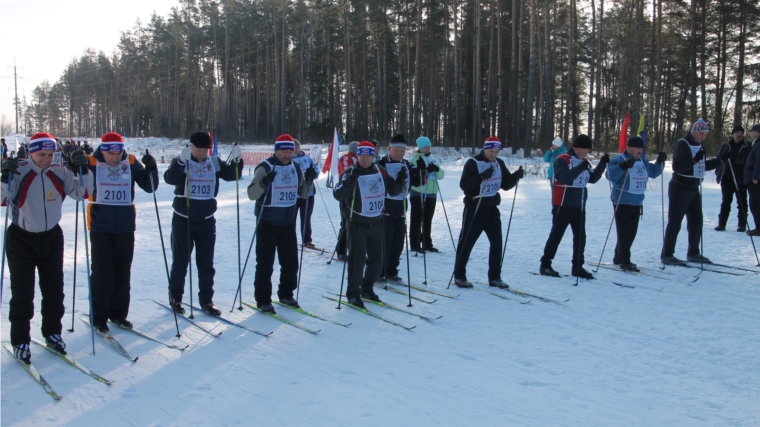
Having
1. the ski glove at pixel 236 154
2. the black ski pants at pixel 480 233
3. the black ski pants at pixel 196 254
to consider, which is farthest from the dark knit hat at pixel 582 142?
the black ski pants at pixel 196 254

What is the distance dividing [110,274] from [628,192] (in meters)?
6.70

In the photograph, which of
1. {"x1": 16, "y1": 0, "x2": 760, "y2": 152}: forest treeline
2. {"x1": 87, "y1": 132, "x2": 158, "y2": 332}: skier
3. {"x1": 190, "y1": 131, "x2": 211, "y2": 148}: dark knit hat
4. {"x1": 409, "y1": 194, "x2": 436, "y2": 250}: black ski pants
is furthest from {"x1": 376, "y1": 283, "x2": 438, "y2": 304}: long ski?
{"x1": 16, "y1": 0, "x2": 760, "y2": 152}: forest treeline

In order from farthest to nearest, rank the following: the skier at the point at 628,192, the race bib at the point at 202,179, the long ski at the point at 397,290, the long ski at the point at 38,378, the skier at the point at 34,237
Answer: the skier at the point at 628,192 < the long ski at the point at 397,290 < the race bib at the point at 202,179 < the skier at the point at 34,237 < the long ski at the point at 38,378

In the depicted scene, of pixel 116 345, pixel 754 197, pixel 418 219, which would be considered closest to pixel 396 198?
pixel 418 219

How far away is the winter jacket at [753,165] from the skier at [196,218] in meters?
9.01

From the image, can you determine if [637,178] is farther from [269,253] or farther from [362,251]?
[269,253]

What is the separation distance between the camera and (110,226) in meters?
5.02

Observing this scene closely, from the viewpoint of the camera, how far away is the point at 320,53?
4634cm

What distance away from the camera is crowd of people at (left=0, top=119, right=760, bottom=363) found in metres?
4.37

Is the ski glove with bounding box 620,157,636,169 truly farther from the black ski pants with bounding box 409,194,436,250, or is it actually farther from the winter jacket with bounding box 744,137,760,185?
the winter jacket with bounding box 744,137,760,185

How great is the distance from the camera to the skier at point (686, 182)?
8.07m

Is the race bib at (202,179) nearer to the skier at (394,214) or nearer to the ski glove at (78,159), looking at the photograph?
the ski glove at (78,159)

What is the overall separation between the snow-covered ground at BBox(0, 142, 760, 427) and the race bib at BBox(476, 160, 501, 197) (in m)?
1.29

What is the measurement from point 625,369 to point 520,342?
936 millimetres
